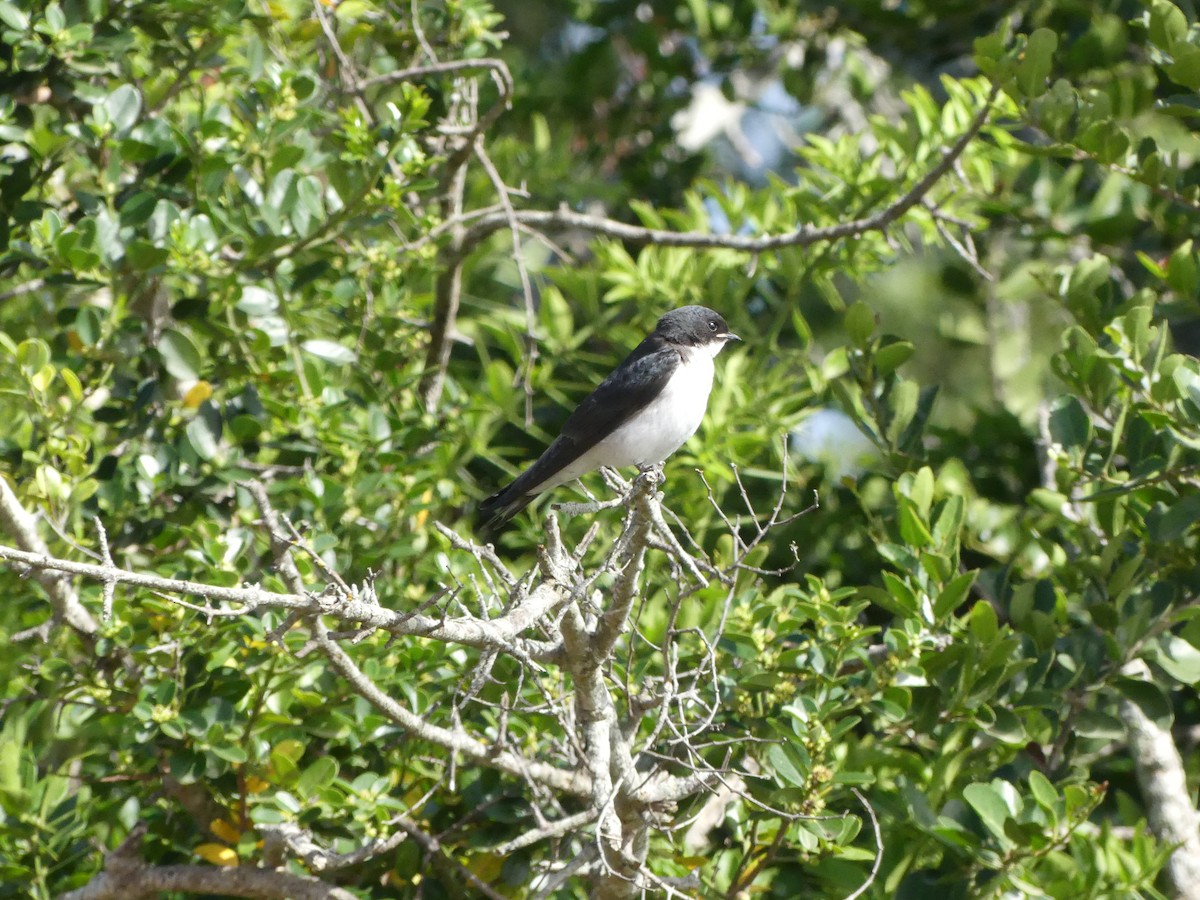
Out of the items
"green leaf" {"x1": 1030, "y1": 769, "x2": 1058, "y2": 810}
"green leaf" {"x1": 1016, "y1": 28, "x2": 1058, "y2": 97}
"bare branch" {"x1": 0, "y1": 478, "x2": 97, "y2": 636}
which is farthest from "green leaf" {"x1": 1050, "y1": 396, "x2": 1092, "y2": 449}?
"bare branch" {"x1": 0, "y1": 478, "x2": 97, "y2": 636}

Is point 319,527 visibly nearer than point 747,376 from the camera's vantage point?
Yes

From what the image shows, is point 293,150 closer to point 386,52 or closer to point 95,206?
point 95,206

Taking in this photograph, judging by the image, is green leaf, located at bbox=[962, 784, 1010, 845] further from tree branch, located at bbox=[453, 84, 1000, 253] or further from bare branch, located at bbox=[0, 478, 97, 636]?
bare branch, located at bbox=[0, 478, 97, 636]

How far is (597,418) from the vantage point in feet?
13.7

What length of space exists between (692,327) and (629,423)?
52 centimetres

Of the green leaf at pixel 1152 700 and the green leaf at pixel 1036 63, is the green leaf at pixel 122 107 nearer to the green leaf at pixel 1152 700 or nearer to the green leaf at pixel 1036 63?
the green leaf at pixel 1036 63

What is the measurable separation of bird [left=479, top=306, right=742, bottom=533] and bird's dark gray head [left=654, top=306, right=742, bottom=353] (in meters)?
0.03

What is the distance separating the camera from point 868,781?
127 inches

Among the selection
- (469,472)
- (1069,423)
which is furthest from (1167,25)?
(469,472)

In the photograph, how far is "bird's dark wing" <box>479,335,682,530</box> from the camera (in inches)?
157

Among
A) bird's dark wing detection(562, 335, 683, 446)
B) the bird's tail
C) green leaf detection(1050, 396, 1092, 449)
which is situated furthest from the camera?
bird's dark wing detection(562, 335, 683, 446)

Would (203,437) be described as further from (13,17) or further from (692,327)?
(692,327)

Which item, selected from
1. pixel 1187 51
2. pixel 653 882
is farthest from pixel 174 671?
pixel 1187 51

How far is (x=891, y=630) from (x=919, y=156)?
2.44 meters
